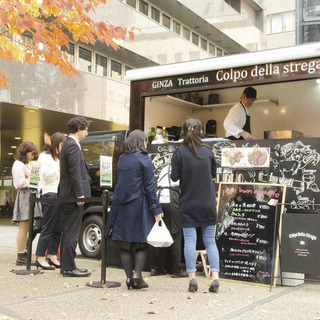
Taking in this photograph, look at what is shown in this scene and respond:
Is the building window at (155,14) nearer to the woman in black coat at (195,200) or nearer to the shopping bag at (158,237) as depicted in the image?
the woman in black coat at (195,200)

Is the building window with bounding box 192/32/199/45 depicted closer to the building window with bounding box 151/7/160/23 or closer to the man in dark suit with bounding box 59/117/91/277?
the building window with bounding box 151/7/160/23

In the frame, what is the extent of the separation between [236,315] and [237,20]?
2651 cm

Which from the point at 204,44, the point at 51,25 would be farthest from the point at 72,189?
the point at 204,44

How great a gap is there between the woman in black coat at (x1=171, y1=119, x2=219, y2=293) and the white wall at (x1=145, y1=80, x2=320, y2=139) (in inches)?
124

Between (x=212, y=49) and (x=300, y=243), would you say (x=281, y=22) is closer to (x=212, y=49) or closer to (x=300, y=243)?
(x=212, y=49)

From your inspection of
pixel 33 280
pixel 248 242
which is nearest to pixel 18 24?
pixel 33 280

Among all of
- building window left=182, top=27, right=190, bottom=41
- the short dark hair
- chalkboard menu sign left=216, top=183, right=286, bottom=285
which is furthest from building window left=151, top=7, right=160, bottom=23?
chalkboard menu sign left=216, top=183, right=286, bottom=285

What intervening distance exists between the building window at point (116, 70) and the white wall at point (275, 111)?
11303mm

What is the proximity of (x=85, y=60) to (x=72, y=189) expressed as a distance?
14.0 metres

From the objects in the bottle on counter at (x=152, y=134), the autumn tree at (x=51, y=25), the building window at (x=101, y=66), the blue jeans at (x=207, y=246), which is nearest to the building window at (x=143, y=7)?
the building window at (x=101, y=66)

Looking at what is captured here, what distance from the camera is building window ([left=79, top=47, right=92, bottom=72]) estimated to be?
63.1 ft

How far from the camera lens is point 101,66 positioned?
20219 mm

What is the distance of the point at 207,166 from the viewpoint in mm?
5449

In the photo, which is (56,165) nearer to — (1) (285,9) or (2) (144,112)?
(2) (144,112)
